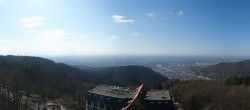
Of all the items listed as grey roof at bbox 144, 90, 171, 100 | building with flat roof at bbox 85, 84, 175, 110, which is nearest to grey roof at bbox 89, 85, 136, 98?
building with flat roof at bbox 85, 84, 175, 110

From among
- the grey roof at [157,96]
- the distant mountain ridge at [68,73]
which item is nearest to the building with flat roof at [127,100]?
the grey roof at [157,96]

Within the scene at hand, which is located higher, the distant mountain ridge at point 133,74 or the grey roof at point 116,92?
the grey roof at point 116,92

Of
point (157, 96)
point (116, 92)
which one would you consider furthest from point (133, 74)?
point (157, 96)

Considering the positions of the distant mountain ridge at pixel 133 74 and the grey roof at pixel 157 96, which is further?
the distant mountain ridge at pixel 133 74

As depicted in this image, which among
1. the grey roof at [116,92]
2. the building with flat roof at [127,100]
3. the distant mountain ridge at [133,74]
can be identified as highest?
the grey roof at [116,92]

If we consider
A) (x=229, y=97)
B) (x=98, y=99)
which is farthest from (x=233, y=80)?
(x=98, y=99)

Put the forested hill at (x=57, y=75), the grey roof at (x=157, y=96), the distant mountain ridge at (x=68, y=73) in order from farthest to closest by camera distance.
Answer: the distant mountain ridge at (x=68, y=73) < the forested hill at (x=57, y=75) < the grey roof at (x=157, y=96)

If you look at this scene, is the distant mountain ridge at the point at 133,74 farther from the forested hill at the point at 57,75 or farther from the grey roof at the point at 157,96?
the grey roof at the point at 157,96

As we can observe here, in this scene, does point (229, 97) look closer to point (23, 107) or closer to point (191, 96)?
point (191, 96)
